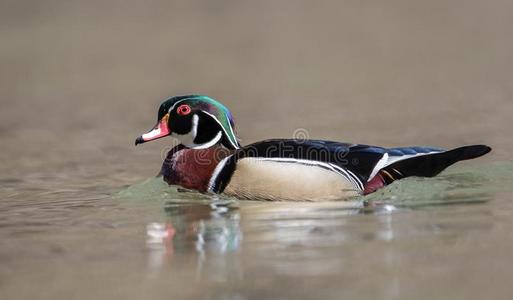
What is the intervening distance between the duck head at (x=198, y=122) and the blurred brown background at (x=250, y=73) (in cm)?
115

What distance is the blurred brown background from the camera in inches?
466

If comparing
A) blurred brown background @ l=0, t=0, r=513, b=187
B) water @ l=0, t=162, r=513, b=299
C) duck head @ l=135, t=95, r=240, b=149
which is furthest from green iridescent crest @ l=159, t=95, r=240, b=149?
blurred brown background @ l=0, t=0, r=513, b=187

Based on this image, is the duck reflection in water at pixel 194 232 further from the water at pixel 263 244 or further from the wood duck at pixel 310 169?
the wood duck at pixel 310 169

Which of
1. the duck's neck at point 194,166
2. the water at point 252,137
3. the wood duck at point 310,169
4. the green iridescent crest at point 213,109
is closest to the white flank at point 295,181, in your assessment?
the wood duck at point 310,169

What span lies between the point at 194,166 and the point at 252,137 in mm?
3888

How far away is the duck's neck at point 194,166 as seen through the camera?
8.09 m

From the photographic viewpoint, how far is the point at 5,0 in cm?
2325

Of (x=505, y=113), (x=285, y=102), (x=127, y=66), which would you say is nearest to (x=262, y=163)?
(x=505, y=113)

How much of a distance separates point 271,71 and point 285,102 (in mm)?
2880

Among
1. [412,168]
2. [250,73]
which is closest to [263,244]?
[412,168]

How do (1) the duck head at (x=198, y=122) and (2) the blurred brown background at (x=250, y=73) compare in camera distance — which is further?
(2) the blurred brown background at (x=250, y=73)

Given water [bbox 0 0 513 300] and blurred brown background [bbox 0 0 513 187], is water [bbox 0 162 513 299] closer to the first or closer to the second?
water [bbox 0 0 513 300]

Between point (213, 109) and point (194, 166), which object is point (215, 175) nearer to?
point (194, 166)

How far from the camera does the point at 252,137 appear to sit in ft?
39.4
